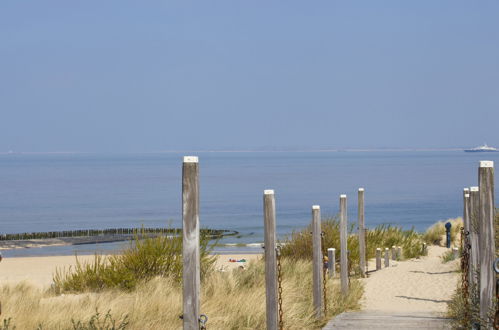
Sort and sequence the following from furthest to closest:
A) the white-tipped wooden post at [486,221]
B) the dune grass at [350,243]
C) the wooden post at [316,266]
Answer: the dune grass at [350,243] → the wooden post at [316,266] → the white-tipped wooden post at [486,221]

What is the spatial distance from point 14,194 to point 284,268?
7896 centimetres

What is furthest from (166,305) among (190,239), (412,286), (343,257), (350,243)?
(350,243)

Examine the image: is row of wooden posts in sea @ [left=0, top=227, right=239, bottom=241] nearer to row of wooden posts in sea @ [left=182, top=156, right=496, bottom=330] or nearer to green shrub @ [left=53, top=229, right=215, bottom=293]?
green shrub @ [left=53, top=229, right=215, bottom=293]

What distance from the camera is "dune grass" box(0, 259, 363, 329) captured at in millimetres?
10695

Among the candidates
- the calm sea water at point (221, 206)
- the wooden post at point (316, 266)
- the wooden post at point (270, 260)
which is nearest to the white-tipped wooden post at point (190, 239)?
the wooden post at point (270, 260)

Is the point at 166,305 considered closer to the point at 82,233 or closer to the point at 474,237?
the point at 474,237

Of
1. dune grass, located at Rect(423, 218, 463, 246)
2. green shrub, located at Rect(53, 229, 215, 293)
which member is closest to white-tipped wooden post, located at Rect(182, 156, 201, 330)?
green shrub, located at Rect(53, 229, 215, 293)

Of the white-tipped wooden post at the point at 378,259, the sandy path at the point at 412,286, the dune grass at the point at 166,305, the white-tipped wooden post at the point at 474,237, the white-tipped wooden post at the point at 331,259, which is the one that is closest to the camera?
the dune grass at the point at 166,305

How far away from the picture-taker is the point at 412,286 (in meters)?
19.1

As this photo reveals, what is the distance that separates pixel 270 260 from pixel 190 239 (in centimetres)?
246

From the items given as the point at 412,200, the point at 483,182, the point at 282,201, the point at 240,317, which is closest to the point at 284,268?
the point at 240,317

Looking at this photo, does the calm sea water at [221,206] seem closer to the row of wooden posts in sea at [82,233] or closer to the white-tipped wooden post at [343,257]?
the row of wooden posts in sea at [82,233]

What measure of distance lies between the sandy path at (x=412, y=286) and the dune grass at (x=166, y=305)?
1737 mm

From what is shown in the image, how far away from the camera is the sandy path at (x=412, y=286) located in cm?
1619
